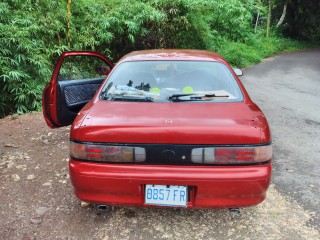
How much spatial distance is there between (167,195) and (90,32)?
21.3ft

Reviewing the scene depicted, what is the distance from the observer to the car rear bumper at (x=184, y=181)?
2.28 meters

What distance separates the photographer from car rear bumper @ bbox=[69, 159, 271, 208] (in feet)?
7.48

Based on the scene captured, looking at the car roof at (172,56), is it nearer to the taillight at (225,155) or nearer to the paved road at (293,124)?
the taillight at (225,155)

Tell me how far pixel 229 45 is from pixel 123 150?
12397mm

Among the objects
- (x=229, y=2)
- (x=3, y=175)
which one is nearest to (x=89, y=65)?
(x=3, y=175)

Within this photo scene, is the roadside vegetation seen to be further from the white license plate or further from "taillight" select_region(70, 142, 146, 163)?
the white license plate

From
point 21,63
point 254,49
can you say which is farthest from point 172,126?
point 254,49

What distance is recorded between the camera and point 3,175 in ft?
11.8

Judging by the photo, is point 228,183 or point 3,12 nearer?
point 228,183

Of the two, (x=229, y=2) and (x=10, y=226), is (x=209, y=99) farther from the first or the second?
(x=229, y=2)

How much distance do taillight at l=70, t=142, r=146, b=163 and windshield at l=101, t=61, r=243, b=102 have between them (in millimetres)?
591

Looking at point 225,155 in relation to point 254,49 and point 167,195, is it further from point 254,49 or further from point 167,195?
point 254,49

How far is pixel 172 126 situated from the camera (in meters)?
2.31

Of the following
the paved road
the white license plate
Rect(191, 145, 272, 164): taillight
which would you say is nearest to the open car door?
the white license plate
